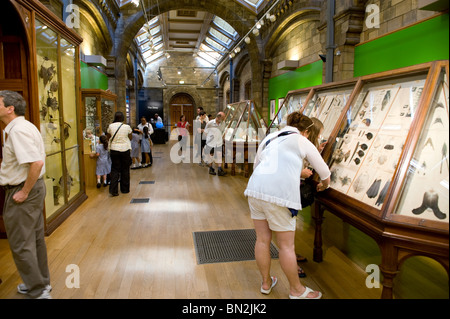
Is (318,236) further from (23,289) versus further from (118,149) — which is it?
(118,149)

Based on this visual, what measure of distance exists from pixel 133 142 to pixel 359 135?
669 centimetres

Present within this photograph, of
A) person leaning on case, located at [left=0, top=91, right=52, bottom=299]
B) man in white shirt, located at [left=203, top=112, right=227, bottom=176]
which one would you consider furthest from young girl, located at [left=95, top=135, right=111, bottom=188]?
person leaning on case, located at [left=0, top=91, right=52, bottom=299]

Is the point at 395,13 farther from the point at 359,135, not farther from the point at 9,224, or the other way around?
the point at 9,224

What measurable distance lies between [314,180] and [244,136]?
4727mm

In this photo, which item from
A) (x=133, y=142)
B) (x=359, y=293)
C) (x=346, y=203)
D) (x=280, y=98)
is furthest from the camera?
(x=280, y=98)

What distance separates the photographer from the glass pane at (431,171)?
1.84m

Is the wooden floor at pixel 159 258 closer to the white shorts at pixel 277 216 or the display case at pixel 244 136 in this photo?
the white shorts at pixel 277 216

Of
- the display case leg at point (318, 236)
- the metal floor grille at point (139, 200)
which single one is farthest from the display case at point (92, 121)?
the display case leg at point (318, 236)

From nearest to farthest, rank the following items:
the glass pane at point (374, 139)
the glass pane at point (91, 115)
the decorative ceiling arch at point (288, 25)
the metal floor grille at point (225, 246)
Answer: the glass pane at point (374, 139) → the metal floor grille at point (225, 246) → the glass pane at point (91, 115) → the decorative ceiling arch at point (288, 25)

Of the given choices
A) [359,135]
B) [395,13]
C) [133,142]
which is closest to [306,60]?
[395,13]

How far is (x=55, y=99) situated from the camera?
4.32m

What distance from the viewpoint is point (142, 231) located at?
13.4 feet
